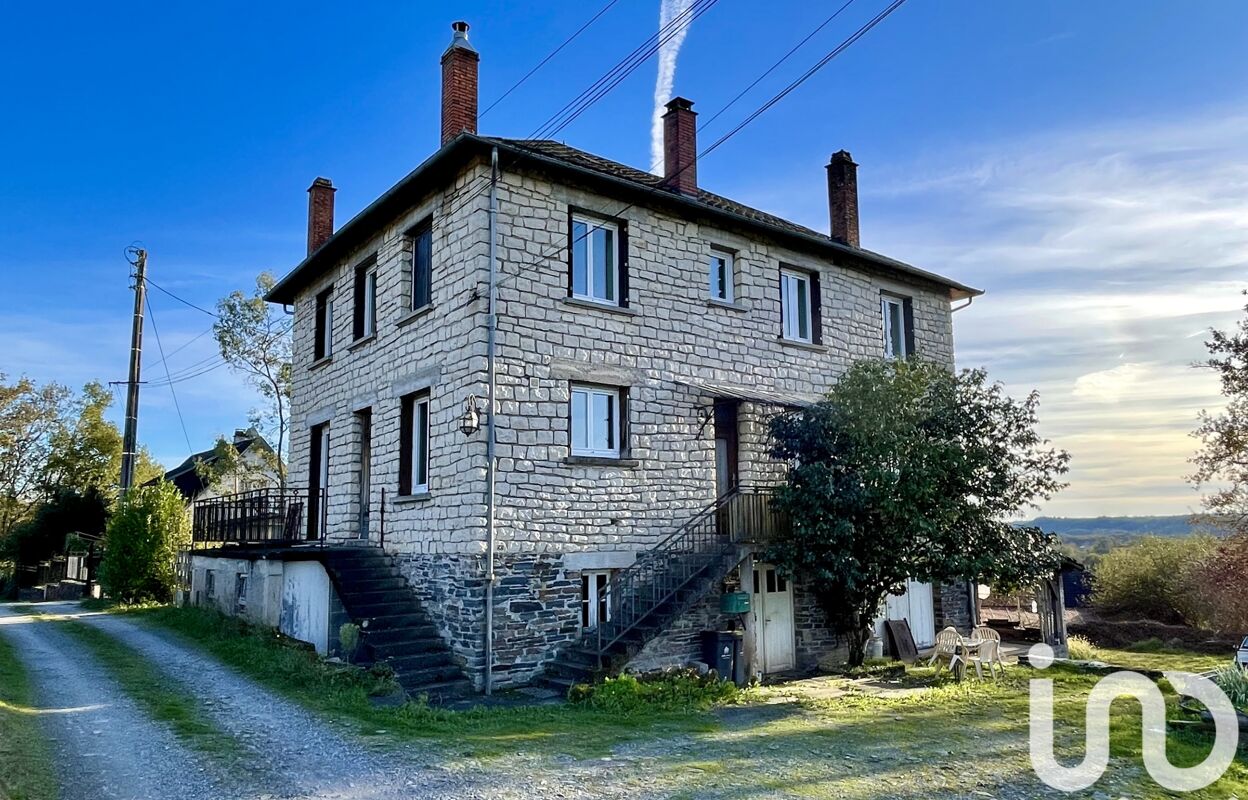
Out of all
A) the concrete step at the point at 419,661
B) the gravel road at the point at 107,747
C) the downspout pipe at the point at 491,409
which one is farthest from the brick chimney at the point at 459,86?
the gravel road at the point at 107,747

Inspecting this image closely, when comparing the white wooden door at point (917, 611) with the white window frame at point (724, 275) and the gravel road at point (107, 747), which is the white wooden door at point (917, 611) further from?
the gravel road at point (107, 747)

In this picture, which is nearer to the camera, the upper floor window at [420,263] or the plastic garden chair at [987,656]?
the plastic garden chair at [987,656]

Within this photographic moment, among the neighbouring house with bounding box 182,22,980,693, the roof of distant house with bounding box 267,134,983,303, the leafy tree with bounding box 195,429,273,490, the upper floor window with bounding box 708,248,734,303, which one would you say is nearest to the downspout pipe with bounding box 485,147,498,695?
the neighbouring house with bounding box 182,22,980,693

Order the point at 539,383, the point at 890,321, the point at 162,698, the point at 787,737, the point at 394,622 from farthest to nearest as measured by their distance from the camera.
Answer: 1. the point at 890,321
2. the point at 539,383
3. the point at 394,622
4. the point at 162,698
5. the point at 787,737

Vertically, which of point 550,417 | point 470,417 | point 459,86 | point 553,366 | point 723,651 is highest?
point 459,86

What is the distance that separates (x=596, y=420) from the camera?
13797mm

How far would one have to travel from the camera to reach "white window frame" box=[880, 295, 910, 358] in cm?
1853

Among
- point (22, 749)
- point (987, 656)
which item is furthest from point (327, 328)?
point (987, 656)

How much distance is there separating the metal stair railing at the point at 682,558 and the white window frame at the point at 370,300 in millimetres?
6951

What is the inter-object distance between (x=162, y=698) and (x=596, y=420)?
7.13m

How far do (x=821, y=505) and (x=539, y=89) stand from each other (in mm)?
7513

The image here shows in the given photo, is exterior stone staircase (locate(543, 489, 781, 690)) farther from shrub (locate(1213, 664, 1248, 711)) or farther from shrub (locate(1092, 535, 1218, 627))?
shrub (locate(1092, 535, 1218, 627))

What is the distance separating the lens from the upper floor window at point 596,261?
45.9ft

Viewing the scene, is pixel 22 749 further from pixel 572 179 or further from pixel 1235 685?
pixel 1235 685
